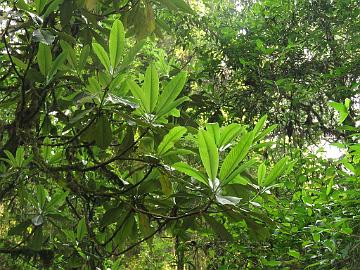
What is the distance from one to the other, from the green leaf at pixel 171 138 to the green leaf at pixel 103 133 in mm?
201

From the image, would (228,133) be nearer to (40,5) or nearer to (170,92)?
(170,92)

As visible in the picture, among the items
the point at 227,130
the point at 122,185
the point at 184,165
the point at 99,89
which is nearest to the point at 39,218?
the point at 122,185

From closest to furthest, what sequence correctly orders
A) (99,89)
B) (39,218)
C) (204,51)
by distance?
(99,89) < (39,218) < (204,51)

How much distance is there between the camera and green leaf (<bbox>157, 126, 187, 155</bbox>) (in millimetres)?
1097

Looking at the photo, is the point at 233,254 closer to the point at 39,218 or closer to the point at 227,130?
the point at 39,218

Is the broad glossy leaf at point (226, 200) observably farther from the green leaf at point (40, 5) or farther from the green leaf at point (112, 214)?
the green leaf at point (40, 5)

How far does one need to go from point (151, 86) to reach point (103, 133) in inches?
11.9

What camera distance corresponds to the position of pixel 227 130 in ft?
3.33

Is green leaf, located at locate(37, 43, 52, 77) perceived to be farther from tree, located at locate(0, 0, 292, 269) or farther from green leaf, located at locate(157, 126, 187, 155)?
green leaf, located at locate(157, 126, 187, 155)

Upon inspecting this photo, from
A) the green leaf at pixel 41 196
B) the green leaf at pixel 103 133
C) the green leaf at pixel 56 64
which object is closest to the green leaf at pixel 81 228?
the green leaf at pixel 41 196

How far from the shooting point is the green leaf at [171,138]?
3.60ft

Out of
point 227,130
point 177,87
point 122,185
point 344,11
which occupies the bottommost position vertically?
point 122,185

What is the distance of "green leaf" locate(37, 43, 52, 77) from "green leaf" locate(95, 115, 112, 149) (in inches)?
9.0

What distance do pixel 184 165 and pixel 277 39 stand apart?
7.74 ft
